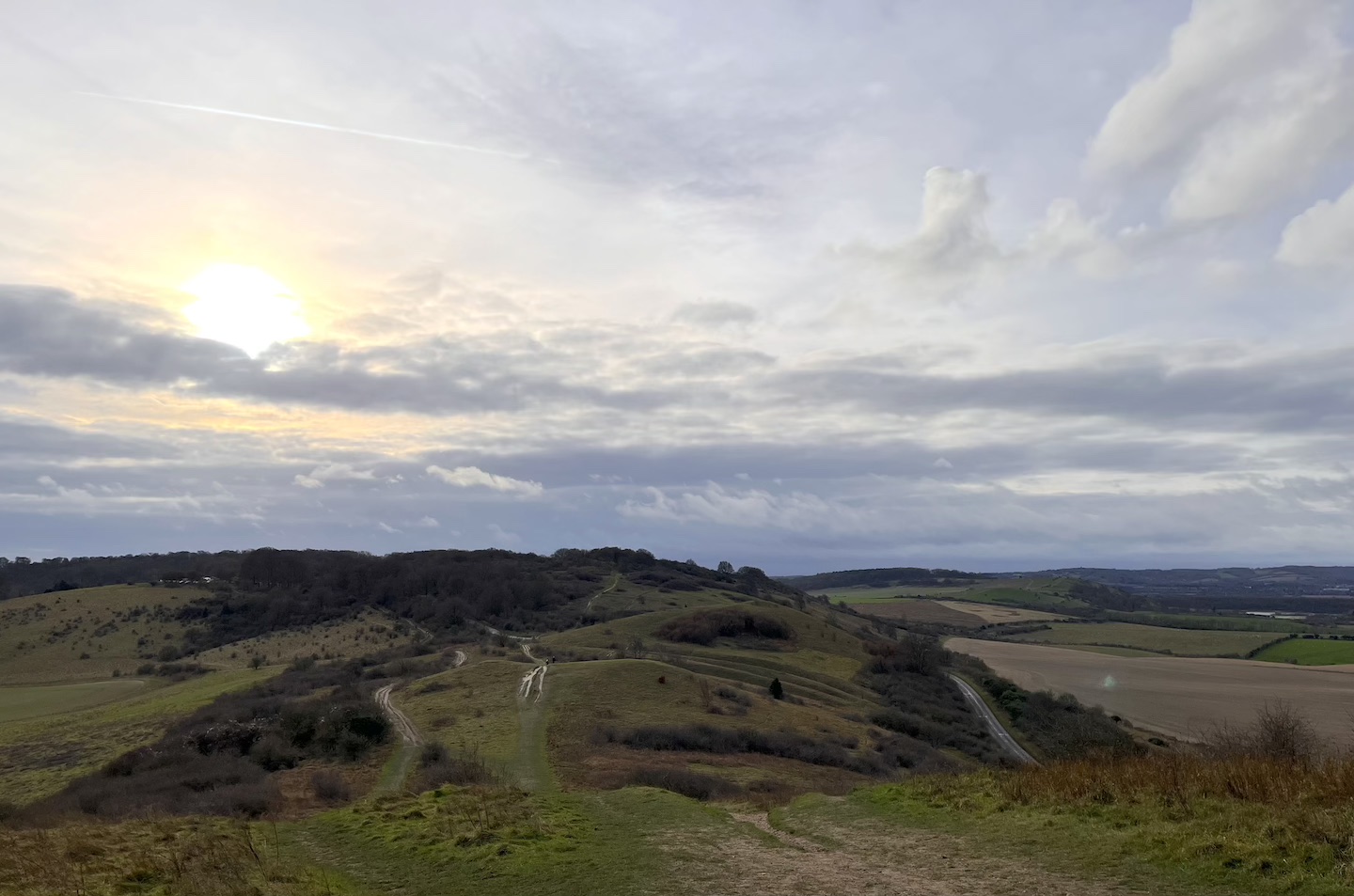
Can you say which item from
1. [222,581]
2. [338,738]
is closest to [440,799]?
[338,738]

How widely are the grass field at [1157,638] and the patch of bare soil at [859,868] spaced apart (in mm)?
133931

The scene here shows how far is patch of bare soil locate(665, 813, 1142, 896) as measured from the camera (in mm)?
13680

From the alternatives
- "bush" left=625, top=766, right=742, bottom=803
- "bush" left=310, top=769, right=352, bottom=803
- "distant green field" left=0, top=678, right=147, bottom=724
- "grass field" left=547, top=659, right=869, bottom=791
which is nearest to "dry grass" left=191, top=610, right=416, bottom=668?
"distant green field" left=0, top=678, right=147, bottom=724

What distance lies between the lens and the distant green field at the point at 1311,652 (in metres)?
113

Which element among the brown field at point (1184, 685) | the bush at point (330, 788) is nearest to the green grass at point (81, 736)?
the bush at point (330, 788)

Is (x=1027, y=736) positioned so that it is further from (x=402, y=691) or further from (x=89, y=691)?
(x=89, y=691)

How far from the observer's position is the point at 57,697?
226ft

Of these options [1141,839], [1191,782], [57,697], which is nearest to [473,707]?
[1191,782]

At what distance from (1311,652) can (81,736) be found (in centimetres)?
14771

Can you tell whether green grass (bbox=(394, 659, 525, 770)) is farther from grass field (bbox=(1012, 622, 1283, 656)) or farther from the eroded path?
grass field (bbox=(1012, 622, 1283, 656))

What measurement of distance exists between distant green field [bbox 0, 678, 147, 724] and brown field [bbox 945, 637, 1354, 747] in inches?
3392

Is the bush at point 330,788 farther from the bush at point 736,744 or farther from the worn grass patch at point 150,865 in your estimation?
the bush at point 736,744

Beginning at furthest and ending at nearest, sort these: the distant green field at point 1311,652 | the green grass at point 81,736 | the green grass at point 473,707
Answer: the distant green field at point 1311,652, the green grass at point 473,707, the green grass at point 81,736

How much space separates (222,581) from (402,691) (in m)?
116
